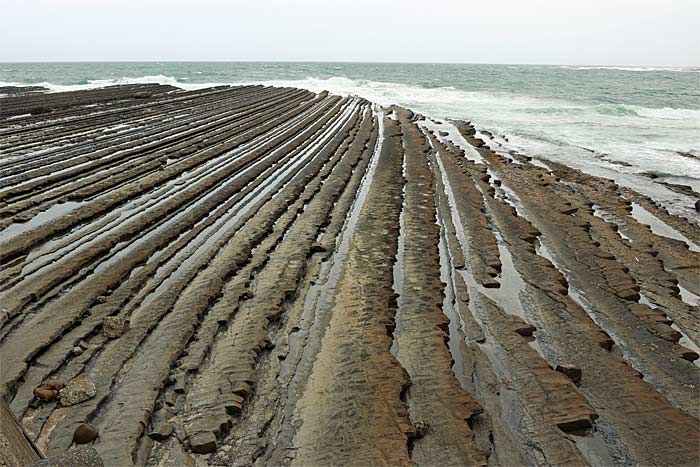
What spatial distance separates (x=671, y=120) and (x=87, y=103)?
35.3 meters

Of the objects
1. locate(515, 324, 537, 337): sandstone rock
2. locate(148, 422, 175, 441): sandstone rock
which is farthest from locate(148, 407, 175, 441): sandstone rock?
locate(515, 324, 537, 337): sandstone rock

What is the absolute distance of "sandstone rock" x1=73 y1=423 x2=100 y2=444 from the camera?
3.38m

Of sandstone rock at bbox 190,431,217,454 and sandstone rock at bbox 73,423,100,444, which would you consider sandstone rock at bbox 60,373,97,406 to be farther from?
sandstone rock at bbox 190,431,217,454

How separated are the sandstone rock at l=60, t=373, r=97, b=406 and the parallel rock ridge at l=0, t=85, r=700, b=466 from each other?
0.02m

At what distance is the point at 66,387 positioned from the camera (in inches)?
152

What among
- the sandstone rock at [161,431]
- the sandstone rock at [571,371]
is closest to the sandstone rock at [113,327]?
the sandstone rock at [161,431]

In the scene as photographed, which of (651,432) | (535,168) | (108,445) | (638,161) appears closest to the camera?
(108,445)

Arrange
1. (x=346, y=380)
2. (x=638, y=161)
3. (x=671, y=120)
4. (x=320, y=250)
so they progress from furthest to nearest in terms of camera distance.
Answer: (x=671, y=120), (x=638, y=161), (x=320, y=250), (x=346, y=380)

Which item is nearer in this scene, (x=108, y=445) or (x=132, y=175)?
(x=108, y=445)

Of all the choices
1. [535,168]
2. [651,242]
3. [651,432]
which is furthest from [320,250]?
[535,168]

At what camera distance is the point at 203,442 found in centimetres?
341

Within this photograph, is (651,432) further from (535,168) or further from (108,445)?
(535,168)

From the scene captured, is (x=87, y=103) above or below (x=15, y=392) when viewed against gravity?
above

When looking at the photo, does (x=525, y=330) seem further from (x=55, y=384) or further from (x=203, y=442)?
(x=55, y=384)
